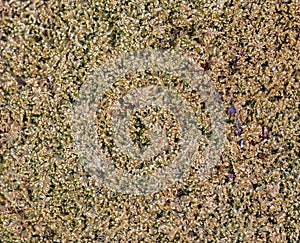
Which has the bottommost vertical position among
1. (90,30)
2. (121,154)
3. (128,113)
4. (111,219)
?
(111,219)

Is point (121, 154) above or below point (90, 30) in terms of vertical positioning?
below

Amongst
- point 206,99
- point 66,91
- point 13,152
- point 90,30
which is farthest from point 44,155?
point 206,99

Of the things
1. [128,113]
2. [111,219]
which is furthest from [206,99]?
[111,219]

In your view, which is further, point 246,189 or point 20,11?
point 246,189

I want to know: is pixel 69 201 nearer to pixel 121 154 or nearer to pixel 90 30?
pixel 121 154

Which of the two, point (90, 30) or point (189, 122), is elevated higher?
point (90, 30)

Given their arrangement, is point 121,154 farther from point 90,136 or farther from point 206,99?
point 206,99
